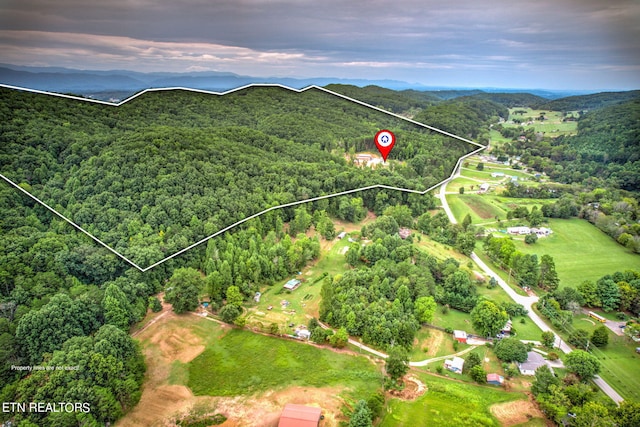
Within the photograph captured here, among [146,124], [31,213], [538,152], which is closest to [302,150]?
[146,124]

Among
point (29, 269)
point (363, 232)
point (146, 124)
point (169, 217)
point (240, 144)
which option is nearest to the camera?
point (169, 217)

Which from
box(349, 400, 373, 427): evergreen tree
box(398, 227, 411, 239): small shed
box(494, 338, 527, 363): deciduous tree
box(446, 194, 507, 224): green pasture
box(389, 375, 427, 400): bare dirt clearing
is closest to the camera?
box(349, 400, 373, 427): evergreen tree

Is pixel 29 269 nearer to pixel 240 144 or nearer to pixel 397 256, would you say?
pixel 240 144

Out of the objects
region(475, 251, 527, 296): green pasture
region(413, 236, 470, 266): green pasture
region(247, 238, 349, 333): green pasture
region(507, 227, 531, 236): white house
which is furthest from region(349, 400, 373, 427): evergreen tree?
region(507, 227, 531, 236): white house

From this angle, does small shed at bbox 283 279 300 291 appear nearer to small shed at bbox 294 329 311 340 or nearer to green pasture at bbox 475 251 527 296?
small shed at bbox 294 329 311 340

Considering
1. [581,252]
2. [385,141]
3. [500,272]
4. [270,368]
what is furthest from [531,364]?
[581,252]
